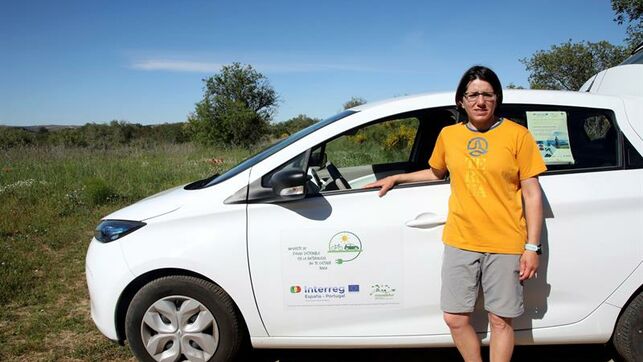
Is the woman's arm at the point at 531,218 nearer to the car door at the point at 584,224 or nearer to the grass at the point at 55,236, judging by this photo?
the car door at the point at 584,224

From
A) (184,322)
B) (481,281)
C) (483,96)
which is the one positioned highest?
(483,96)

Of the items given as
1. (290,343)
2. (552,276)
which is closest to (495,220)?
(552,276)

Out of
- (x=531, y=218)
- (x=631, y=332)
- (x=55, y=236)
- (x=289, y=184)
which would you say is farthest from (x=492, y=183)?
(x=55, y=236)

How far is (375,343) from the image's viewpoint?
106 inches

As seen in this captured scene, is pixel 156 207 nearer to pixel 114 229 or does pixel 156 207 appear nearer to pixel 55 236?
pixel 114 229

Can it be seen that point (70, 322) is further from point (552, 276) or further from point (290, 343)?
point (552, 276)

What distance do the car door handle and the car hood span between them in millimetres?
1333

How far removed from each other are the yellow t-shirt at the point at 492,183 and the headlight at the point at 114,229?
6.05ft

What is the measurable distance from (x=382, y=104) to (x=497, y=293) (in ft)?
4.24

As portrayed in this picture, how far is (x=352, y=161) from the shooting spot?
4.61 metres

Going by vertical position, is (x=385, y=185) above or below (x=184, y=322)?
above

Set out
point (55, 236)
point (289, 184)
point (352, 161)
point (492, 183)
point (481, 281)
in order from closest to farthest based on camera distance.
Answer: point (492, 183), point (481, 281), point (289, 184), point (352, 161), point (55, 236)

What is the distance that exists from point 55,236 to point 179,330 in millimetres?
4629

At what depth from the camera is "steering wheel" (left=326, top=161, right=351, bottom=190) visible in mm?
3044
